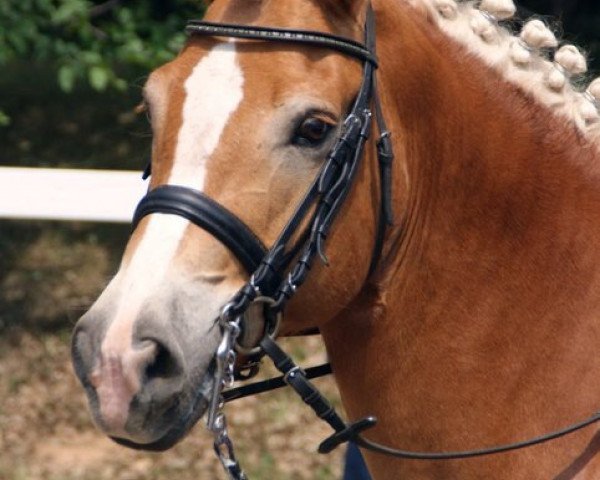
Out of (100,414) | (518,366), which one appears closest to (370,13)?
(518,366)

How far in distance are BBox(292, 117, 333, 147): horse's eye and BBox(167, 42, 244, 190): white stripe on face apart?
0.47 ft

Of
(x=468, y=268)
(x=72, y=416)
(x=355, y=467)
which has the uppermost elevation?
(x=468, y=268)

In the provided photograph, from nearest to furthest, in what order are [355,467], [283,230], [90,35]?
1. [283,230]
2. [355,467]
3. [90,35]

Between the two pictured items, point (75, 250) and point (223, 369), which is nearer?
point (223, 369)

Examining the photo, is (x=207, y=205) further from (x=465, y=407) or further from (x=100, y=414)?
(x=465, y=407)

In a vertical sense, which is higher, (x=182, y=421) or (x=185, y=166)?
(x=185, y=166)

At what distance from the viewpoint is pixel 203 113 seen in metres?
2.61

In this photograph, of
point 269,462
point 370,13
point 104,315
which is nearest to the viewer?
point 104,315

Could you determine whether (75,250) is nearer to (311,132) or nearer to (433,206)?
(433,206)

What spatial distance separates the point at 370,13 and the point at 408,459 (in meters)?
1.03

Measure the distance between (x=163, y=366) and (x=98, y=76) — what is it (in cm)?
352

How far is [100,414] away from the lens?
99.0 inches

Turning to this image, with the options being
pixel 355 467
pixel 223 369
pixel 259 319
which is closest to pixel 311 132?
pixel 259 319

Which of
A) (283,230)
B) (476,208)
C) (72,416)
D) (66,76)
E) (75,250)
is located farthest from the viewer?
(75,250)
